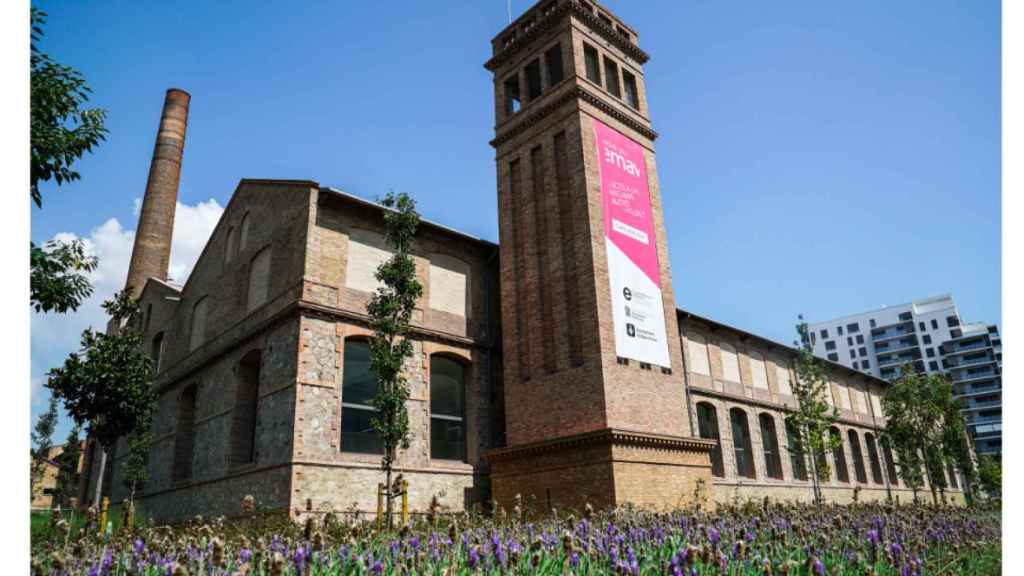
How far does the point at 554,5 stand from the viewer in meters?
21.0

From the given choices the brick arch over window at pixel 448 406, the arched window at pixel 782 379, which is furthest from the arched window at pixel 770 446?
the brick arch over window at pixel 448 406

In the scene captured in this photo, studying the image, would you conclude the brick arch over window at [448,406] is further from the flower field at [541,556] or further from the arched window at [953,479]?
the arched window at [953,479]

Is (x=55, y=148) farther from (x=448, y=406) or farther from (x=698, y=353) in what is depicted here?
(x=698, y=353)

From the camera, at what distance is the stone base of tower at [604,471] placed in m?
15.4

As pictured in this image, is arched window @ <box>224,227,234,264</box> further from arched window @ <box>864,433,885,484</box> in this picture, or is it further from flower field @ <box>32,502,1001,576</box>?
arched window @ <box>864,433,885,484</box>

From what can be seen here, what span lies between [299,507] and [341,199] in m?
8.85

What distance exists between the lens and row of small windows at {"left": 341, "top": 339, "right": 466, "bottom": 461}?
675 inches

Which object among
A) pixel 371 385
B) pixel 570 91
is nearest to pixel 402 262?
pixel 371 385

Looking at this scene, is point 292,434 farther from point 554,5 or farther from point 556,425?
point 554,5

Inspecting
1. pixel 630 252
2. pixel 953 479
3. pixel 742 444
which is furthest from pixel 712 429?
pixel 953 479

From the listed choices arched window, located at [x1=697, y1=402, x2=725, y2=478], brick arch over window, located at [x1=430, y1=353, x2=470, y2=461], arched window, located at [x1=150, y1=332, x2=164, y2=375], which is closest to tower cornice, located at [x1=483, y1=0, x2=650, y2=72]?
brick arch over window, located at [x1=430, y1=353, x2=470, y2=461]

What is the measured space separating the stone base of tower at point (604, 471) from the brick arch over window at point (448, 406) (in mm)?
1537

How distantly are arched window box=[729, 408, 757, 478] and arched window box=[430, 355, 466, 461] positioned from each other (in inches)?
539

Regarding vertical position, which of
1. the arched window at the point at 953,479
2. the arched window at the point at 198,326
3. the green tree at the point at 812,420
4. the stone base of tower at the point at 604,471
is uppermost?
the arched window at the point at 198,326
